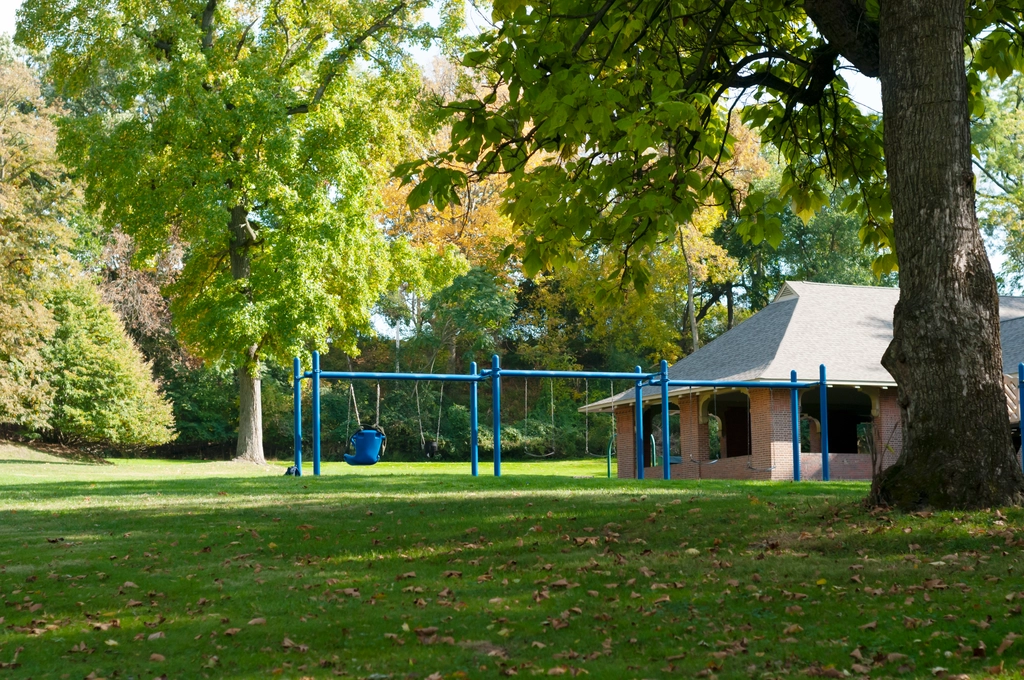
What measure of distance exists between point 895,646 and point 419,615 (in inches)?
115

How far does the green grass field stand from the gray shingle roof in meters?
16.3

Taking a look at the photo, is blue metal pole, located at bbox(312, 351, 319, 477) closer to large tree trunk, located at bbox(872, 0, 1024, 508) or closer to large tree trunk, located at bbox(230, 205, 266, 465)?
large tree trunk, located at bbox(230, 205, 266, 465)

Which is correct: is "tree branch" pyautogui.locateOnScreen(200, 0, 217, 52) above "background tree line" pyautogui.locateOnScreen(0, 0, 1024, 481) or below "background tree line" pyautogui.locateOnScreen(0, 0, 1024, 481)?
above

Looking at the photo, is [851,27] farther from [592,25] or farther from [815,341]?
[815,341]

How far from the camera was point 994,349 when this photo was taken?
8.39 meters

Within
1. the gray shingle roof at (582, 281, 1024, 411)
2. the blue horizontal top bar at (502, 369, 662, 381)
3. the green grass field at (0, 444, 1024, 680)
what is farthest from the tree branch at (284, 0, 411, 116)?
the green grass field at (0, 444, 1024, 680)

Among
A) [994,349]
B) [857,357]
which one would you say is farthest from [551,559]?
[857,357]

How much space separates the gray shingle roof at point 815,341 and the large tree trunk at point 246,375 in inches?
407

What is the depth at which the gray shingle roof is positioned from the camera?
2691cm

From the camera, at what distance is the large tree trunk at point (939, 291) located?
829cm

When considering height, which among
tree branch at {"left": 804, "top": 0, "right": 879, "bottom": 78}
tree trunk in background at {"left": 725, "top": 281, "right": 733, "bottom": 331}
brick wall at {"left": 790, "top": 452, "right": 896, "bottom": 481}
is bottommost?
brick wall at {"left": 790, "top": 452, "right": 896, "bottom": 481}

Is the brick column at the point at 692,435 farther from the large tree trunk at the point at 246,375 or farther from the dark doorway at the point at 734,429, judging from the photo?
the large tree trunk at the point at 246,375

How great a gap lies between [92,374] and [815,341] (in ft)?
89.2

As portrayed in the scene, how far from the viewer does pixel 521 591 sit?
7.24 meters
